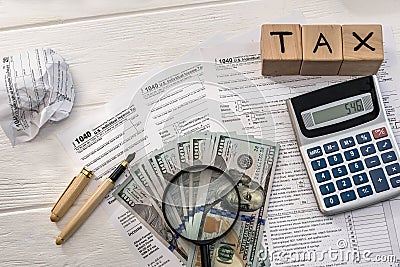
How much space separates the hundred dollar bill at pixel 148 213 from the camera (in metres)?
0.77

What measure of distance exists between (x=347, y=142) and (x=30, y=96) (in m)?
0.39

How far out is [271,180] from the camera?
783 millimetres

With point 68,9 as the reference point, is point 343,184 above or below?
below

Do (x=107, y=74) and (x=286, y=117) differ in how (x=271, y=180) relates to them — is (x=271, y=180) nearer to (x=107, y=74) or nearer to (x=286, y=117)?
(x=286, y=117)

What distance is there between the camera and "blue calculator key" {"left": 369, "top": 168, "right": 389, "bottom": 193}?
2.50 feet

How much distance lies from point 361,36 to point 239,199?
247 millimetres

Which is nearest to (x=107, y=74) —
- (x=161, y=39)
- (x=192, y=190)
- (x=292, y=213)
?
(x=161, y=39)

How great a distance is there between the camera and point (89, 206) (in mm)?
775

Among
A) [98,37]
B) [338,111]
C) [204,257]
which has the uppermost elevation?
[98,37]

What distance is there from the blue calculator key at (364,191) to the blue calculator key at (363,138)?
0.05m

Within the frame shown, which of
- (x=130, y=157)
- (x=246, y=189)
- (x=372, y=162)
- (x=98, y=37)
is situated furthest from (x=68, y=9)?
(x=372, y=162)

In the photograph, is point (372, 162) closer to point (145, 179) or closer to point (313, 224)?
point (313, 224)

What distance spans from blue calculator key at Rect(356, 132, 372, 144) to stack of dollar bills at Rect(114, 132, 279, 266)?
0.10 m

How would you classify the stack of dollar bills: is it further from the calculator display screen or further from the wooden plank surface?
the wooden plank surface
